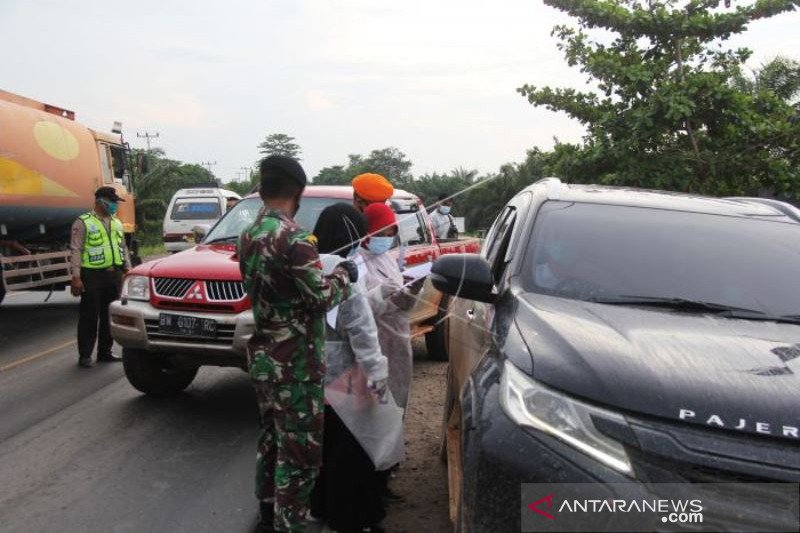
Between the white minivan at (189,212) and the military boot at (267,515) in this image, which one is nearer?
the military boot at (267,515)

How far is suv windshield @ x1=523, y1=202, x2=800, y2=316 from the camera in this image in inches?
113

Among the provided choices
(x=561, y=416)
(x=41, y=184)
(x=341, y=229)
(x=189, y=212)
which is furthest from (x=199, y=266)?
(x=189, y=212)

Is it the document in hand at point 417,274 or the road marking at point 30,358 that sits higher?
the document in hand at point 417,274

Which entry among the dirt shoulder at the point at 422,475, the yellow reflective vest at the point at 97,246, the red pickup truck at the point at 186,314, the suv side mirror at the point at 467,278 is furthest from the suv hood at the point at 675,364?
the yellow reflective vest at the point at 97,246

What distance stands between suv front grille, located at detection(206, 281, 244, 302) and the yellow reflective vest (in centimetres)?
253

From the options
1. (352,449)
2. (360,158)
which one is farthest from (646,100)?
(360,158)

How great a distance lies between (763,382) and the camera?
2.04m

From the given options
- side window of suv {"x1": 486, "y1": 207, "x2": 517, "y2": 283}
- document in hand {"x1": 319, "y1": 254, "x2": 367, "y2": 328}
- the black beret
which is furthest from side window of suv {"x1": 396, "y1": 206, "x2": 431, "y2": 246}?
the black beret

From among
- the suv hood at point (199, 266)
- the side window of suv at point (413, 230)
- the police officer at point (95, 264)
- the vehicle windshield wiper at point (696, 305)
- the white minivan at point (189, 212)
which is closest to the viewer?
the vehicle windshield wiper at point (696, 305)

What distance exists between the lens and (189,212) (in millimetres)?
19578

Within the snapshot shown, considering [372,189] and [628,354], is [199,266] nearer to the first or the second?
[372,189]

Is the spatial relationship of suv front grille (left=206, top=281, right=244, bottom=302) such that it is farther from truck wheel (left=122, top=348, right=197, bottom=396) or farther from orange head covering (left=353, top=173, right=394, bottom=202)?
orange head covering (left=353, top=173, right=394, bottom=202)

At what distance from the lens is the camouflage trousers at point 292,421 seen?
3004mm

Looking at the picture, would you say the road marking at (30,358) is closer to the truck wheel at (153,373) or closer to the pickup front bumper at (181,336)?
the truck wheel at (153,373)
